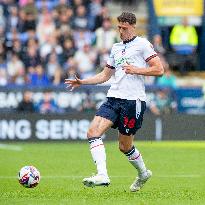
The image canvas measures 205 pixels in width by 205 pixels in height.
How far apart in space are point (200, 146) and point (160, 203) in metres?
11.5

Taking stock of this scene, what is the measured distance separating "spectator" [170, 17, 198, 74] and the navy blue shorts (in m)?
14.5

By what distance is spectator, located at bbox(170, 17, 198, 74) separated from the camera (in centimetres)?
2648

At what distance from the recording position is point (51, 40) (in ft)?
82.9

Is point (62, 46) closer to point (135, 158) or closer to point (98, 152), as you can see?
point (135, 158)

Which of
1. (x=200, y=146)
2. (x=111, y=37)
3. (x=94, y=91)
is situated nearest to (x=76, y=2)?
(x=111, y=37)

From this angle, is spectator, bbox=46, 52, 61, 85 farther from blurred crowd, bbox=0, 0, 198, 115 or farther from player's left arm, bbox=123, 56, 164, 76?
player's left arm, bbox=123, 56, 164, 76

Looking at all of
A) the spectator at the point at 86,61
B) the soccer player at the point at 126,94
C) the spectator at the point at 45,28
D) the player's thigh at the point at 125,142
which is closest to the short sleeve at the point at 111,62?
the soccer player at the point at 126,94

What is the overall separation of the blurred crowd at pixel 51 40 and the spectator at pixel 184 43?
6.47ft

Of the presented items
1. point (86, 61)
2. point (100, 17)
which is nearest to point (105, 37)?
Result: point (100, 17)

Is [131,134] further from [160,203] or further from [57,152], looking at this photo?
[57,152]

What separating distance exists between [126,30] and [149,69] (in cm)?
66

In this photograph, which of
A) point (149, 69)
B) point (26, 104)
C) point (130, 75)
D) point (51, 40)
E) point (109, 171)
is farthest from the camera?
point (51, 40)

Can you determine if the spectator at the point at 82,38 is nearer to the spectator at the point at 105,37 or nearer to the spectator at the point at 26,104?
the spectator at the point at 105,37

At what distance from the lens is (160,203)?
1064cm
